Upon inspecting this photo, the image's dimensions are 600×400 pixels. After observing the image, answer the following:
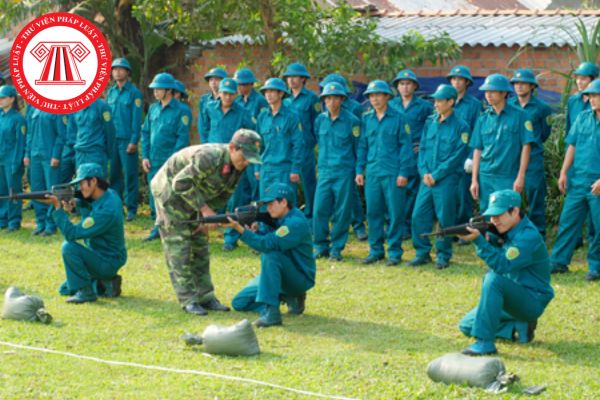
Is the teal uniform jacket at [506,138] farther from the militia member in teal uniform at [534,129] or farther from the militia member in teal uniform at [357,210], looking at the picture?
the militia member in teal uniform at [357,210]

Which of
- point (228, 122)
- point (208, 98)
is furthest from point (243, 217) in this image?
point (208, 98)

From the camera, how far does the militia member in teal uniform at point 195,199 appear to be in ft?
30.4

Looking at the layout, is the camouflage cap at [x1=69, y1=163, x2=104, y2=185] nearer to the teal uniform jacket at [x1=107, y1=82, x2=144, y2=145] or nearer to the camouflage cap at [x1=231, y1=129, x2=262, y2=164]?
the camouflage cap at [x1=231, y1=129, x2=262, y2=164]

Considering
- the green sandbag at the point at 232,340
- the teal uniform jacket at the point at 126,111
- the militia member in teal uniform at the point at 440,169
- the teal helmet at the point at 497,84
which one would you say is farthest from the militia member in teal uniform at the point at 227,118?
the green sandbag at the point at 232,340

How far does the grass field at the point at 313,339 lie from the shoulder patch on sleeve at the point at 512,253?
747 millimetres

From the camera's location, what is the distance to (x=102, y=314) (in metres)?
9.55

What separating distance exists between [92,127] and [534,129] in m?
5.74

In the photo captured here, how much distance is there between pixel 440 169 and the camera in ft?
37.3

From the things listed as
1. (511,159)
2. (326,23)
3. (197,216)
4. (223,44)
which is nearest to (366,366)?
(197,216)

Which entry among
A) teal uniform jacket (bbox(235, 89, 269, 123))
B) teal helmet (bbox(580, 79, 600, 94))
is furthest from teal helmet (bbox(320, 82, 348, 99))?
teal helmet (bbox(580, 79, 600, 94))

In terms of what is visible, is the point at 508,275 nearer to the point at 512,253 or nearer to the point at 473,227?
the point at 512,253

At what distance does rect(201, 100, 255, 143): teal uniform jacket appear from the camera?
13.0 metres

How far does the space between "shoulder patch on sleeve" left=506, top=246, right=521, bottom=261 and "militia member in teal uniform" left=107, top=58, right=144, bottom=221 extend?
294 inches

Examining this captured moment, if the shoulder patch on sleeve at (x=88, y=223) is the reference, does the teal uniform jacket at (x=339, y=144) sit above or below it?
above
